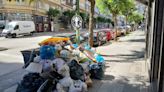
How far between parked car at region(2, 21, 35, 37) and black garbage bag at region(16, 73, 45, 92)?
27274 millimetres

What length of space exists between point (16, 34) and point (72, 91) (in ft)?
93.2

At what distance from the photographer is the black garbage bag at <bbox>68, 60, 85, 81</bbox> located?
22.3 ft

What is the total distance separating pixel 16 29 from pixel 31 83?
28165 mm

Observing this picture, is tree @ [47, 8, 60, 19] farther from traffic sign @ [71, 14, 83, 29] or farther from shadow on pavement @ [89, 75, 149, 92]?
shadow on pavement @ [89, 75, 149, 92]

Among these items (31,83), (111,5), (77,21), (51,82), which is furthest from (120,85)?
(111,5)

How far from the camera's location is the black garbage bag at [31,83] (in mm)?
5941

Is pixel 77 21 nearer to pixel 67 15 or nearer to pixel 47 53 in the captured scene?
pixel 47 53

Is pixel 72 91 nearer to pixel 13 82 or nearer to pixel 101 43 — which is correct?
pixel 13 82

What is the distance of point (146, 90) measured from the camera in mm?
6941

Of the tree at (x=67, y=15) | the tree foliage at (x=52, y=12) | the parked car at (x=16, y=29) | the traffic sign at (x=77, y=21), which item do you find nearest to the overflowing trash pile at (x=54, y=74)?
the traffic sign at (x=77, y=21)

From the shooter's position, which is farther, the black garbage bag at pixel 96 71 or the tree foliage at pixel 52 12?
the tree foliage at pixel 52 12

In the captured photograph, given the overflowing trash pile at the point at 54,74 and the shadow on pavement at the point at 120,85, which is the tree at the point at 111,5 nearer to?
the shadow on pavement at the point at 120,85

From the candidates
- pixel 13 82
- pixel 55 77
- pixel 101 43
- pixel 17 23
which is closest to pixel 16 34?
pixel 17 23

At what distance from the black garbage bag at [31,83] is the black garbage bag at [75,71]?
1.02 metres
